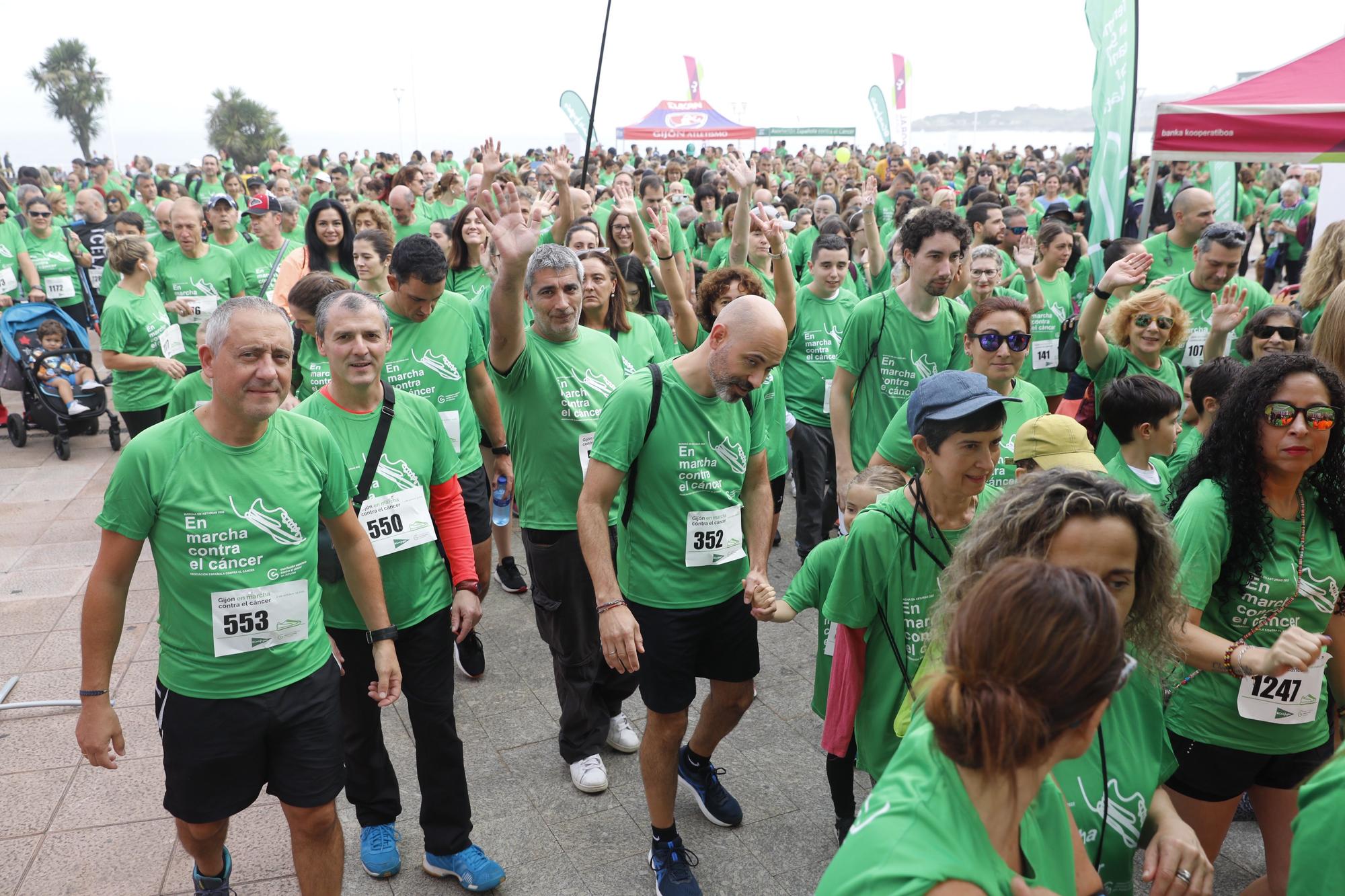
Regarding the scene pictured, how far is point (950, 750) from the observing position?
139cm

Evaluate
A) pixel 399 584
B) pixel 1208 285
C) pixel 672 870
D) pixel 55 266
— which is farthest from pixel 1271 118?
pixel 55 266

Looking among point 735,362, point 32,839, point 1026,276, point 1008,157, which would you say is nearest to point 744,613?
point 735,362

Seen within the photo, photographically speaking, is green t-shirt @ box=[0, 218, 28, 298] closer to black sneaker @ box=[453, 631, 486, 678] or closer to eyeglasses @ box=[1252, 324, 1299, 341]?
black sneaker @ box=[453, 631, 486, 678]

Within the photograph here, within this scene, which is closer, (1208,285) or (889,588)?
(889,588)

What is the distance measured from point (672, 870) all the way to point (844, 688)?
0.99 meters

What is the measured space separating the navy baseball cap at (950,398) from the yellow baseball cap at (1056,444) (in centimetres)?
75

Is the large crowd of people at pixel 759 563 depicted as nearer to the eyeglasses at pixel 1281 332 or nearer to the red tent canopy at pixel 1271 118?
the eyeglasses at pixel 1281 332

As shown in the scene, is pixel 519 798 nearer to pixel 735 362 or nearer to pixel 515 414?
pixel 515 414

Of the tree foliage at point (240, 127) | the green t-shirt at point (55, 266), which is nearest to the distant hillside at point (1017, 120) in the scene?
the tree foliage at point (240, 127)

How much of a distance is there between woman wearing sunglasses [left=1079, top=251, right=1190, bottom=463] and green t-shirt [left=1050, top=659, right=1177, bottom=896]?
269 cm

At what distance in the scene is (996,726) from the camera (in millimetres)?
1357

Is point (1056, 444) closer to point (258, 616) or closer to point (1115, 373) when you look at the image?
point (1115, 373)

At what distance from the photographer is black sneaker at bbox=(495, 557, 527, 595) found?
19.8ft

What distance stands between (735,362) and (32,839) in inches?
127
